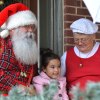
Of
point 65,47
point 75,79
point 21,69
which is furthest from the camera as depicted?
point 65,47

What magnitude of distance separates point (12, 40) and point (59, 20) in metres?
1.10

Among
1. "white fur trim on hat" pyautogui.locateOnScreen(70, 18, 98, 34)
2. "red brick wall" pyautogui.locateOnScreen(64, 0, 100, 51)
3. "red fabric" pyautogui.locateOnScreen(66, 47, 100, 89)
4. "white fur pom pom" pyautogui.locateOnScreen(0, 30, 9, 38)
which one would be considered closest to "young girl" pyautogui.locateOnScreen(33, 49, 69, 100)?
"red fabric" pyautogui.locateOnScreen(66, 47, 100, 89)

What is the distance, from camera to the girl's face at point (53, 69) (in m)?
3.37

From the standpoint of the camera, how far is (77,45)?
Result: 3521mm

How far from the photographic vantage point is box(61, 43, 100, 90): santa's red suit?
11.1ft

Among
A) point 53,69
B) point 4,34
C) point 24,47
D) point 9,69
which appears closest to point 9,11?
point 4,34

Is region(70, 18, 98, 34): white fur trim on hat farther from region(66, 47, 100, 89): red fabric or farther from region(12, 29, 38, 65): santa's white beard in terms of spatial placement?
region(12, 29, 38, 65): santa's white beard

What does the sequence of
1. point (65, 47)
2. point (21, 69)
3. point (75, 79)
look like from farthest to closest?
point (65, 47), point (75, 79), point (21, 69)

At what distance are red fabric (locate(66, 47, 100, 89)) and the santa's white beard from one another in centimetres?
44

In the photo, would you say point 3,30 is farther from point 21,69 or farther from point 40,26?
point 40,26

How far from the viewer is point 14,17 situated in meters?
3.40

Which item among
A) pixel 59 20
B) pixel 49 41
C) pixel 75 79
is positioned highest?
pixel 59 20

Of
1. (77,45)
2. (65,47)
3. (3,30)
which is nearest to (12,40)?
(3,30)

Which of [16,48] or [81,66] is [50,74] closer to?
[81,66]
